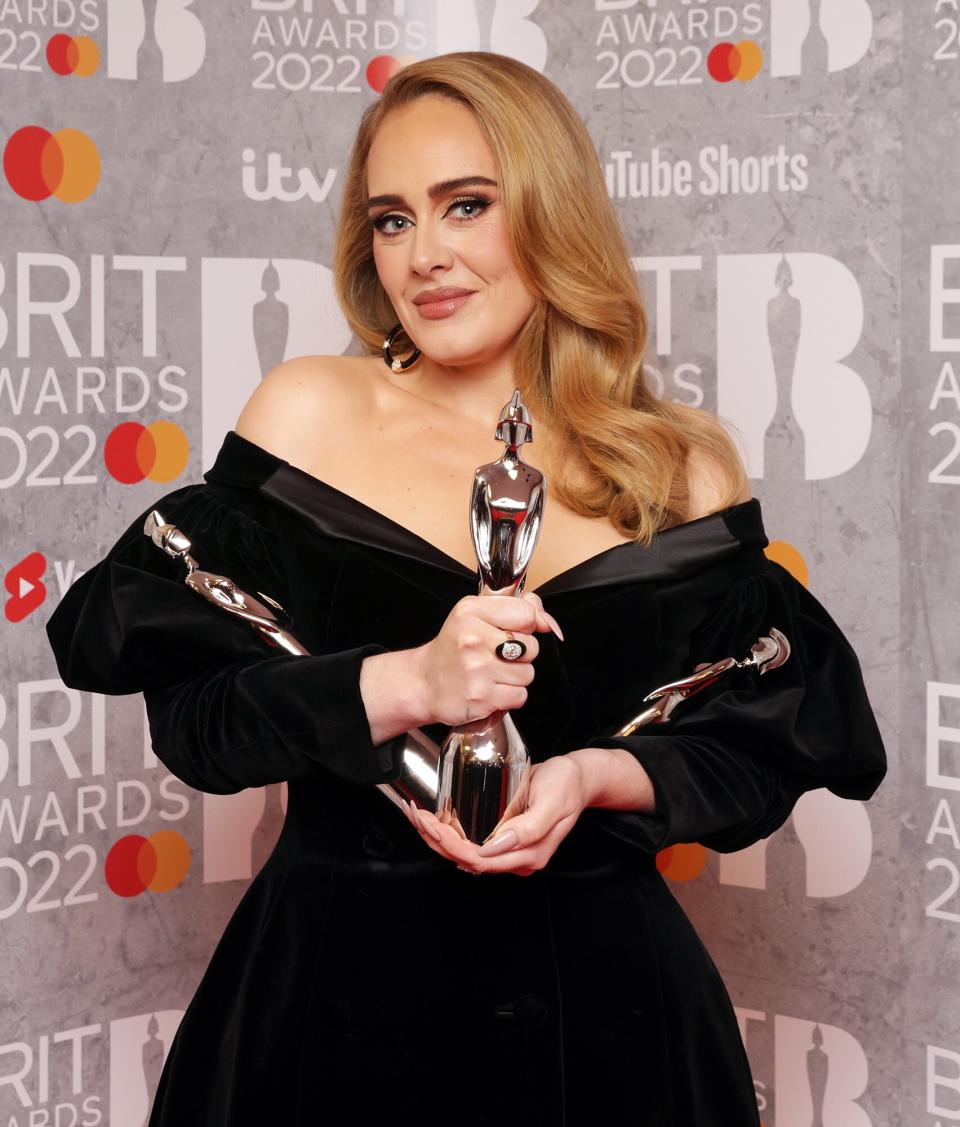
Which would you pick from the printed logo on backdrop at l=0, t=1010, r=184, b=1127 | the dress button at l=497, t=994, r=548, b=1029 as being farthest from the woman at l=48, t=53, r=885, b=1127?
the printed logo on backdrop at l=0, t=1010, r=184, b=1127

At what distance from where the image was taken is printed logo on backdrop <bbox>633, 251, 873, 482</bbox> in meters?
2.50

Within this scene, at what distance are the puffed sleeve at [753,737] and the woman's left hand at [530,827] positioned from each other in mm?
133

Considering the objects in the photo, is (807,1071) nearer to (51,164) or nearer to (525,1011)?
(525,1011)

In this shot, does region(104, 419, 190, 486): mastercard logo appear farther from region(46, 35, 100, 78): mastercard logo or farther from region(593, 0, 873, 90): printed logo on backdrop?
region(593, 0, 873, 90): printed logo on backdrop

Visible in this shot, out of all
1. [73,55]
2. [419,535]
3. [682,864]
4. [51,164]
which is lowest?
[682,864]

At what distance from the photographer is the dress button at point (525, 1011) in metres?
1.48

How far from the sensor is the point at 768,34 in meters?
2.51

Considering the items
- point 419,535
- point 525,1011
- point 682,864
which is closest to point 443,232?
point 419,535

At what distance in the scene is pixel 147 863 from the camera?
8.46 ft

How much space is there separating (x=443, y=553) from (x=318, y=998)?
0.48 m

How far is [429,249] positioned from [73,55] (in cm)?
112

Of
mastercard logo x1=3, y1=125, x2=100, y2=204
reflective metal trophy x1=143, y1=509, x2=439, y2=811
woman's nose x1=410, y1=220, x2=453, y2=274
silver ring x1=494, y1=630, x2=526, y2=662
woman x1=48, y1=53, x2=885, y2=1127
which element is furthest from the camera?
mastercard logo x1=3, y1=125, x2=100, y2=204

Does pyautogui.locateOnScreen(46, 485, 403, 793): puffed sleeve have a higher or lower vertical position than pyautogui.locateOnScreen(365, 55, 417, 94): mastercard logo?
lower

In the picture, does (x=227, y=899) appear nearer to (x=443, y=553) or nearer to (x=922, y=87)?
(x=443, y=553)
